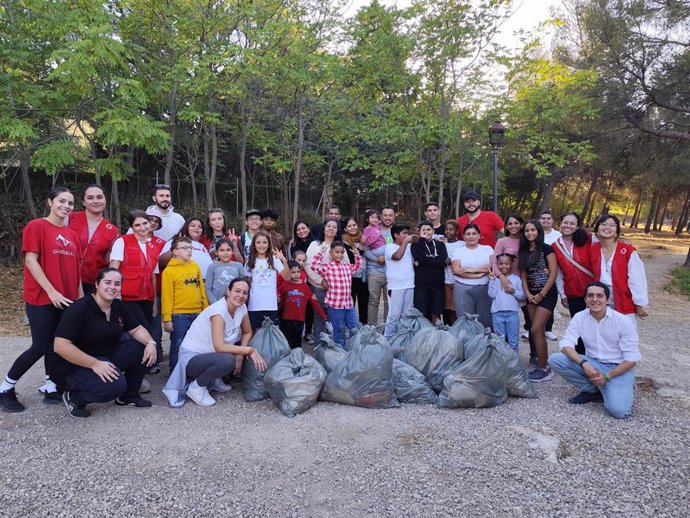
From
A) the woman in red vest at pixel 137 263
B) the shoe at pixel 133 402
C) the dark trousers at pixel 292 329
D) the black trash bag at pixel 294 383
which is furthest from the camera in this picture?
the dark trousers at pixel 292 329

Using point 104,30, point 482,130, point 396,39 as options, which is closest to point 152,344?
point 104,30

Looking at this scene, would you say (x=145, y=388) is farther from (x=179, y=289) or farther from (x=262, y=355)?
(x=262, y=355)

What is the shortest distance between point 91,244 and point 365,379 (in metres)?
2.58

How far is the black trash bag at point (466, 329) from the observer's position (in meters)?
4.48

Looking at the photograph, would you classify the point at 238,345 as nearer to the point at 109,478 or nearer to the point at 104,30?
the point at 109,478

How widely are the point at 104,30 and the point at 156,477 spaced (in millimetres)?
5630

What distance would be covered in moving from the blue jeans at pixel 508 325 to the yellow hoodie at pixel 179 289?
3.04 m

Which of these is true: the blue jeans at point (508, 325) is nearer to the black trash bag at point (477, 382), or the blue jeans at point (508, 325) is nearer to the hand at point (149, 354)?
the black trash bag at point (477, 382)

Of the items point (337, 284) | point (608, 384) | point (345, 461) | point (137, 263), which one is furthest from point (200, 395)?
point (608, 384)

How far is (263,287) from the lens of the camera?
15.2 ft

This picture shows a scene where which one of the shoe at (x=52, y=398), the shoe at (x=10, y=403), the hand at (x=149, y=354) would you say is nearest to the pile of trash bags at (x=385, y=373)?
the hand at (x=149, y=354)

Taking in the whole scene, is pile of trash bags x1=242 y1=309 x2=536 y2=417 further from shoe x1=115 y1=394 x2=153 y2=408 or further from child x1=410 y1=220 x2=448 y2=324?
child x1=410 y1=220 x2=448 y2=324

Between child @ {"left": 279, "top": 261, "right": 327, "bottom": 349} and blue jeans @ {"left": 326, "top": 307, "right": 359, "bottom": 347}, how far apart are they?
0.76ft

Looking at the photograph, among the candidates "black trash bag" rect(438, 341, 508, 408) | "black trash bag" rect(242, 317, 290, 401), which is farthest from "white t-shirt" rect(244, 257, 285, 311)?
"black trash bag" rect(438, 341, 508, 408)
